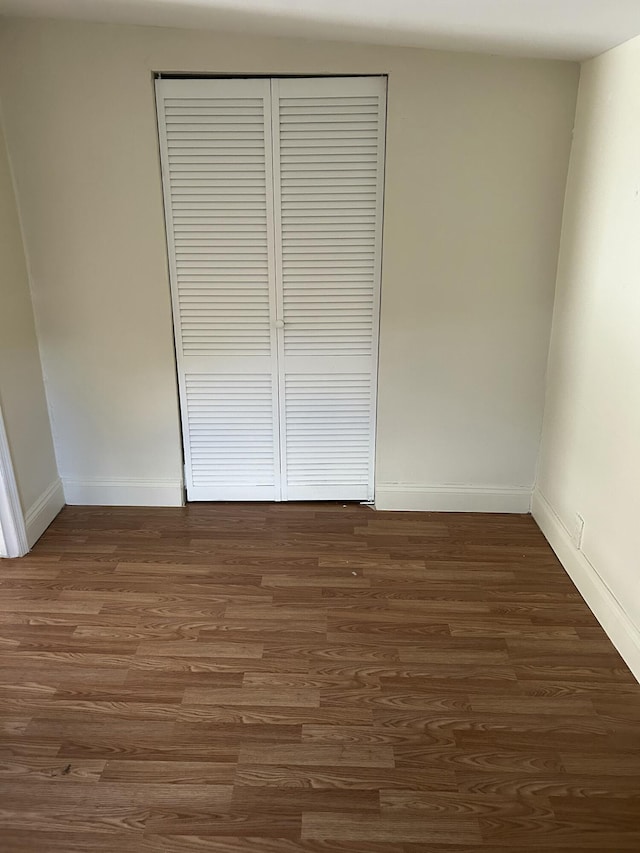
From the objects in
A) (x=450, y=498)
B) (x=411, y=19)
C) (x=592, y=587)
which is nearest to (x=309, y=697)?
(x=592, y=587)

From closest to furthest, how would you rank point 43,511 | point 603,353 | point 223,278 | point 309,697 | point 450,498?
point 309,697 < point 603,353 < point 223,278 < point 43,511 < point 450,498

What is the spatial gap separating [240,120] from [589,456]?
1.94 m

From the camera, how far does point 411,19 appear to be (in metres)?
1.95

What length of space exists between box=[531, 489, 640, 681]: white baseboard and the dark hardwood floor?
0.04 m

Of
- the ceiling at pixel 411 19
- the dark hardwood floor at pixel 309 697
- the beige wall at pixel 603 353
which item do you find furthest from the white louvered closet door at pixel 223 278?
the beige wall at pixel 603 353

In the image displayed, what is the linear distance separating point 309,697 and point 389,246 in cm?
180

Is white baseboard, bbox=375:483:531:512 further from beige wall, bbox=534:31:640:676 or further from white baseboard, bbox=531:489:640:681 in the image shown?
beige wall, bbox=534:31:640:676

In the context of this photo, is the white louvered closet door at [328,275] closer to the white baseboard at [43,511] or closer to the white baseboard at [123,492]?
the white baseboard at [123,492]

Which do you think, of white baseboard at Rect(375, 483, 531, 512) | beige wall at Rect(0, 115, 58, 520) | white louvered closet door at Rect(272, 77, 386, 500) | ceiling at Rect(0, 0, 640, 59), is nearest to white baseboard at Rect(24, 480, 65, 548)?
beige wall at Rect(0, 115, 58, 520)

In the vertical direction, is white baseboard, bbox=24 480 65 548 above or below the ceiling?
below

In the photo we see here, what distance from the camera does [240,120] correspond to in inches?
98.5

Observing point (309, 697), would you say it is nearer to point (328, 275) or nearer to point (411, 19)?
point (328, 275)

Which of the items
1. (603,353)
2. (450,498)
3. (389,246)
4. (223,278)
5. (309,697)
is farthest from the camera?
(450,498)

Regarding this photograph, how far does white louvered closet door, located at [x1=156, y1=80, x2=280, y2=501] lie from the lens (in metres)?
2.50
